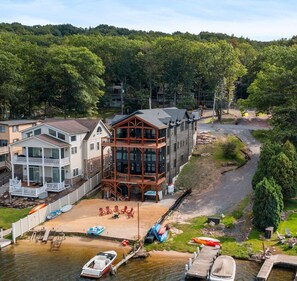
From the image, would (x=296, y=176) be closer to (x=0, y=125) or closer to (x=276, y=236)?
(x=276, y=236)

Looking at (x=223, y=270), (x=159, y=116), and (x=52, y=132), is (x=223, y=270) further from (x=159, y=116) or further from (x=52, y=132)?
(x=52, y=132)

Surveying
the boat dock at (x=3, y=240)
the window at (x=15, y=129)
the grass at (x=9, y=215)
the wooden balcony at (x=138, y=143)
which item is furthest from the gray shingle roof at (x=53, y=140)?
the boat dock at (x=3, y=240)

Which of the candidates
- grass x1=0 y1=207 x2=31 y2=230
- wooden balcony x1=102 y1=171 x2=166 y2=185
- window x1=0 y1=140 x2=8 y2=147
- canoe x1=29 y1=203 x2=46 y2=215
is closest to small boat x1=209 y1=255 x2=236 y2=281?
wooden balcony x1=102 y1=171 x2=166 y2=185

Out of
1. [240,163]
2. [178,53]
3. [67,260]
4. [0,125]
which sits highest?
[178,53]

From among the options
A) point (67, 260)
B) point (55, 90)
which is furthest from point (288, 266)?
point (55, 90)

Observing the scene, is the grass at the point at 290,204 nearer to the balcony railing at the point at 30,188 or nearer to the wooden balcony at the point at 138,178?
the wooden balcony at the point at 138,178
